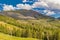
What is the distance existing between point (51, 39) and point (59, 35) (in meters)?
14.9

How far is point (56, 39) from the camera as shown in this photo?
519 feet

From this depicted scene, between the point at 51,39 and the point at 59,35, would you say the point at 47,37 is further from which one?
the point at 59,35

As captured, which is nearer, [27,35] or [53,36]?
[53,36]

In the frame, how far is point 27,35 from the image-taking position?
197500 mm

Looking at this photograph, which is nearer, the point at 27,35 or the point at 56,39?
the point at 56,39

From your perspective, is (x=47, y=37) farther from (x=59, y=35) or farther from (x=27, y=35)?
(x=27, y=35)

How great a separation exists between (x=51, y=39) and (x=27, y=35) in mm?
37195

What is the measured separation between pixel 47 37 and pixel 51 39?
4.04 metres

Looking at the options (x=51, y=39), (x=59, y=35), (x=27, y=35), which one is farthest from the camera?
(x=27, y=35)

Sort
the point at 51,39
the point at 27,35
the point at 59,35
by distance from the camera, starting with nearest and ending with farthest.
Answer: the point at 59,35
the point at 51,39
the point at 27,35

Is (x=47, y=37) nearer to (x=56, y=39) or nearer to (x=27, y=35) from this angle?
(x=56, y=39)

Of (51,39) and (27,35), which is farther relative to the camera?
(27,35)

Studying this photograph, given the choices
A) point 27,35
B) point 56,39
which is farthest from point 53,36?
point 27,35

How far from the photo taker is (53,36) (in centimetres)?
16250
